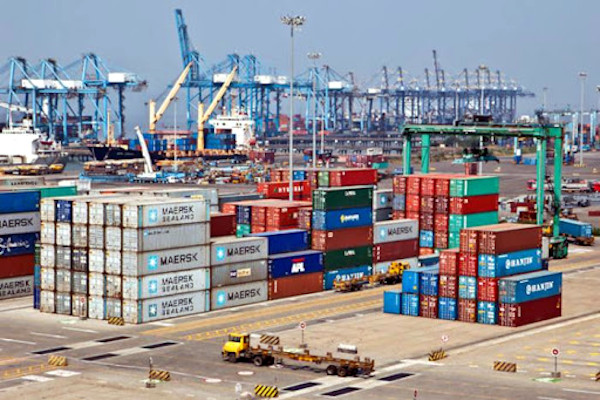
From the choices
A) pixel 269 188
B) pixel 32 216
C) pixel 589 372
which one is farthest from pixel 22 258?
pixel 589 372

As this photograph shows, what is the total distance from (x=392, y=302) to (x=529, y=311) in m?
8.09

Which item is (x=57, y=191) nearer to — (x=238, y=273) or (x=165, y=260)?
(x=238, y=273)

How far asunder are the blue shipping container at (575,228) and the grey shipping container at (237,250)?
4301 cm

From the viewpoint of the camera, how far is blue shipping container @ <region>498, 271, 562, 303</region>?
6800cm

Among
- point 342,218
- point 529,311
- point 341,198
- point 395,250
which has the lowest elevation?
point 529,311

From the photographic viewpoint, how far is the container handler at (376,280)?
80.7 m

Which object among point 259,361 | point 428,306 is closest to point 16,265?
point 259,361

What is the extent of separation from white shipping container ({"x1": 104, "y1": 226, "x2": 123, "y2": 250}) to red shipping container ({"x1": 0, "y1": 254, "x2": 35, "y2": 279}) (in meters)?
11.0

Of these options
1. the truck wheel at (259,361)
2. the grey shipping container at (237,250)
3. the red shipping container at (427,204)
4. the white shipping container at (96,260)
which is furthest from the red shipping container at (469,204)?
the truck wheel at (259,361)

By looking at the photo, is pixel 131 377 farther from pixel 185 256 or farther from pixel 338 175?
pixel 338 175

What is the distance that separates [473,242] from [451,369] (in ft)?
45.0

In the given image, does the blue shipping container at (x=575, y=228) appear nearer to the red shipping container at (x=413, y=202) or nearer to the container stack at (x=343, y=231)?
the red shipping container at (x=413, y=202)

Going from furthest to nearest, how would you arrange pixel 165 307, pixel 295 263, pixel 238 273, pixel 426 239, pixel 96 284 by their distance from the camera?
1. pixel 426 239
2. pixel 295 263
3. pixel 238 273
4. pixel 165 307
5. pixel 96 284

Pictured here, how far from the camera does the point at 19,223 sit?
256 feet
